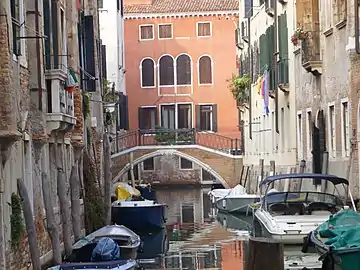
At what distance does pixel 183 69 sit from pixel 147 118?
2779mm

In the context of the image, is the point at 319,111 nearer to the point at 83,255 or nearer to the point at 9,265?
the point at 83,255

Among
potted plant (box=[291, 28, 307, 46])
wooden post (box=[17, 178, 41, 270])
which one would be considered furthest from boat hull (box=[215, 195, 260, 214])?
wooden post (box=[17, 178, 41, 270])

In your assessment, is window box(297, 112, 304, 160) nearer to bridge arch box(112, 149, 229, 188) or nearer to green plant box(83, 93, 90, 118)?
green plant box(83, 93, 90, 118)

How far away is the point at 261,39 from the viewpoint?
1094 inches

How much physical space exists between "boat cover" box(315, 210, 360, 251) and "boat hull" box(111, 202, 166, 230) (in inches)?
410

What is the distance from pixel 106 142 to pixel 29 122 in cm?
682

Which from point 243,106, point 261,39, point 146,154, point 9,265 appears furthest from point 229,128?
point 9,265

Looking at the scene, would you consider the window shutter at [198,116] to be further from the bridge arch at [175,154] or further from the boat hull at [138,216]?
the boat hull at [138,216]

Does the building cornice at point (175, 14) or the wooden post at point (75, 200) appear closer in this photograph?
the wooden post at point (75, 200)

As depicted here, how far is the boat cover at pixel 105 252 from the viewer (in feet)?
41.0

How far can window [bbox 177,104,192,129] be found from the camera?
41.8 metres

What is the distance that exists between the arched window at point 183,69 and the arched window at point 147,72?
1.15 m

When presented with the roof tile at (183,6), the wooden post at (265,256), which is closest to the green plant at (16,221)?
the wooden post at (265,256)

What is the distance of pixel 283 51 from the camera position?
76.5 ft
